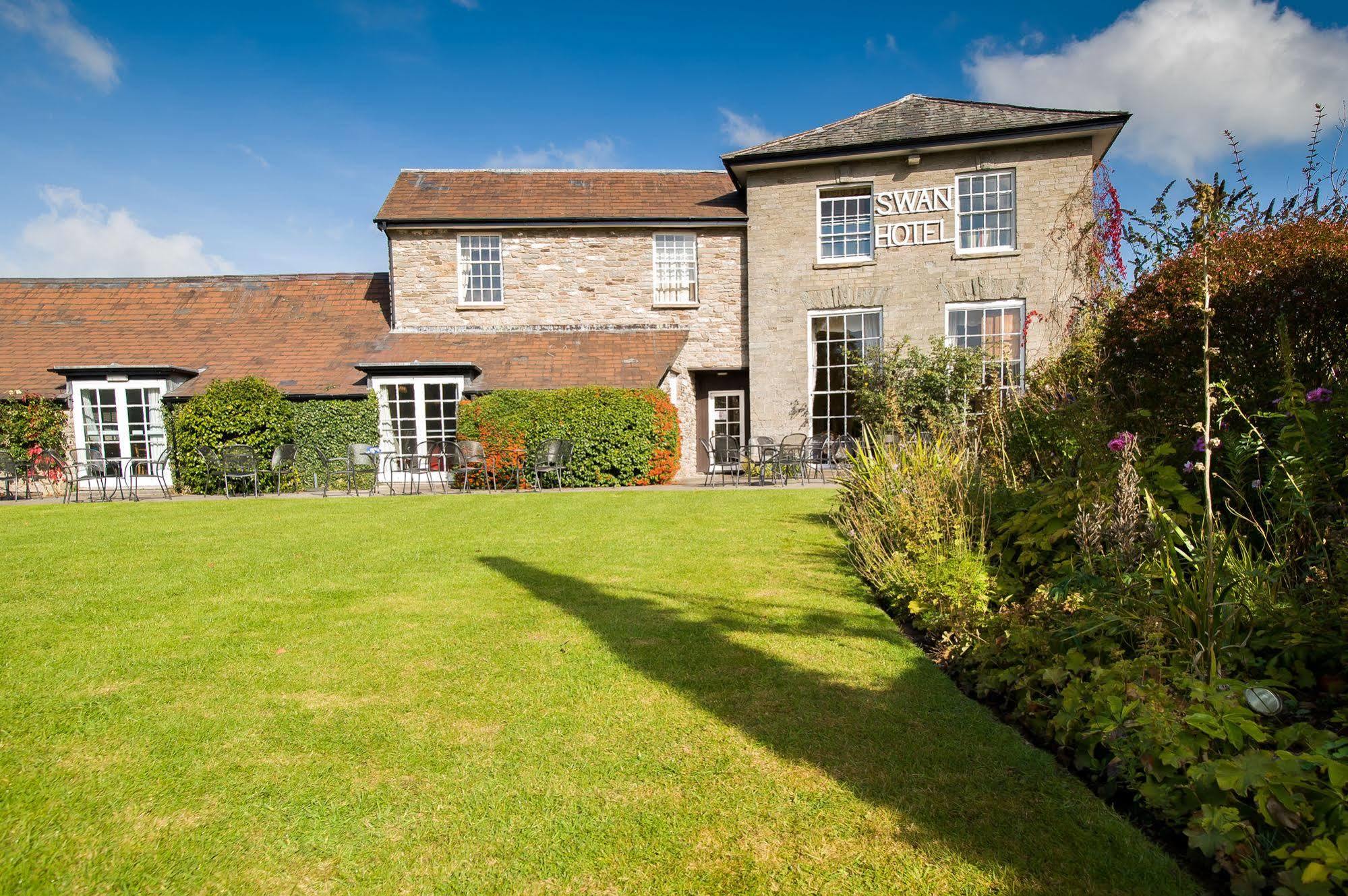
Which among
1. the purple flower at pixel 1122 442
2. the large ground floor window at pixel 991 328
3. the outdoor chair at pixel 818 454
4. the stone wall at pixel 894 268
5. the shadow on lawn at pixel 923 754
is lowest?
the shadow on lawn at pixel 923 754

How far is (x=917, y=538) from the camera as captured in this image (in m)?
4.98

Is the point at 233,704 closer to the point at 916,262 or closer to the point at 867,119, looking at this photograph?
the point at 916,262

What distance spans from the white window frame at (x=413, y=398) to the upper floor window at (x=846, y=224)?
27.9ft

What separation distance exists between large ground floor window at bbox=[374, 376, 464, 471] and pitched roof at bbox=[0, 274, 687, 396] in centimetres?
50

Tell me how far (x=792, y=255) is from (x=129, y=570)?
13333mm

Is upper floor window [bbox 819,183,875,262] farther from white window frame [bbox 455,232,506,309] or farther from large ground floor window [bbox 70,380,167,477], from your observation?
large ground floor window [bbox 70,380,167,477]

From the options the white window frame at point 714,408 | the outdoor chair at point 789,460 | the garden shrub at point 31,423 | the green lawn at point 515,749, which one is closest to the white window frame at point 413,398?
the white window frame at point 714,408

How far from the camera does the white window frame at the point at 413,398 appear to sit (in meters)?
14.7

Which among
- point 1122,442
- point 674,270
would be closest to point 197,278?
point 674,270

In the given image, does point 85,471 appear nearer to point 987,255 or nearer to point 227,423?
point 227,423

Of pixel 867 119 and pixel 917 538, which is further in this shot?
pixel 867 119

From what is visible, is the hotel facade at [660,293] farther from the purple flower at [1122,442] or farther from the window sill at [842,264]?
A: the purple flower at [1122,442]

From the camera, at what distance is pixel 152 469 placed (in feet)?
48.5

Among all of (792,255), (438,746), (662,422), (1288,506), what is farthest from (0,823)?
(792,255)
